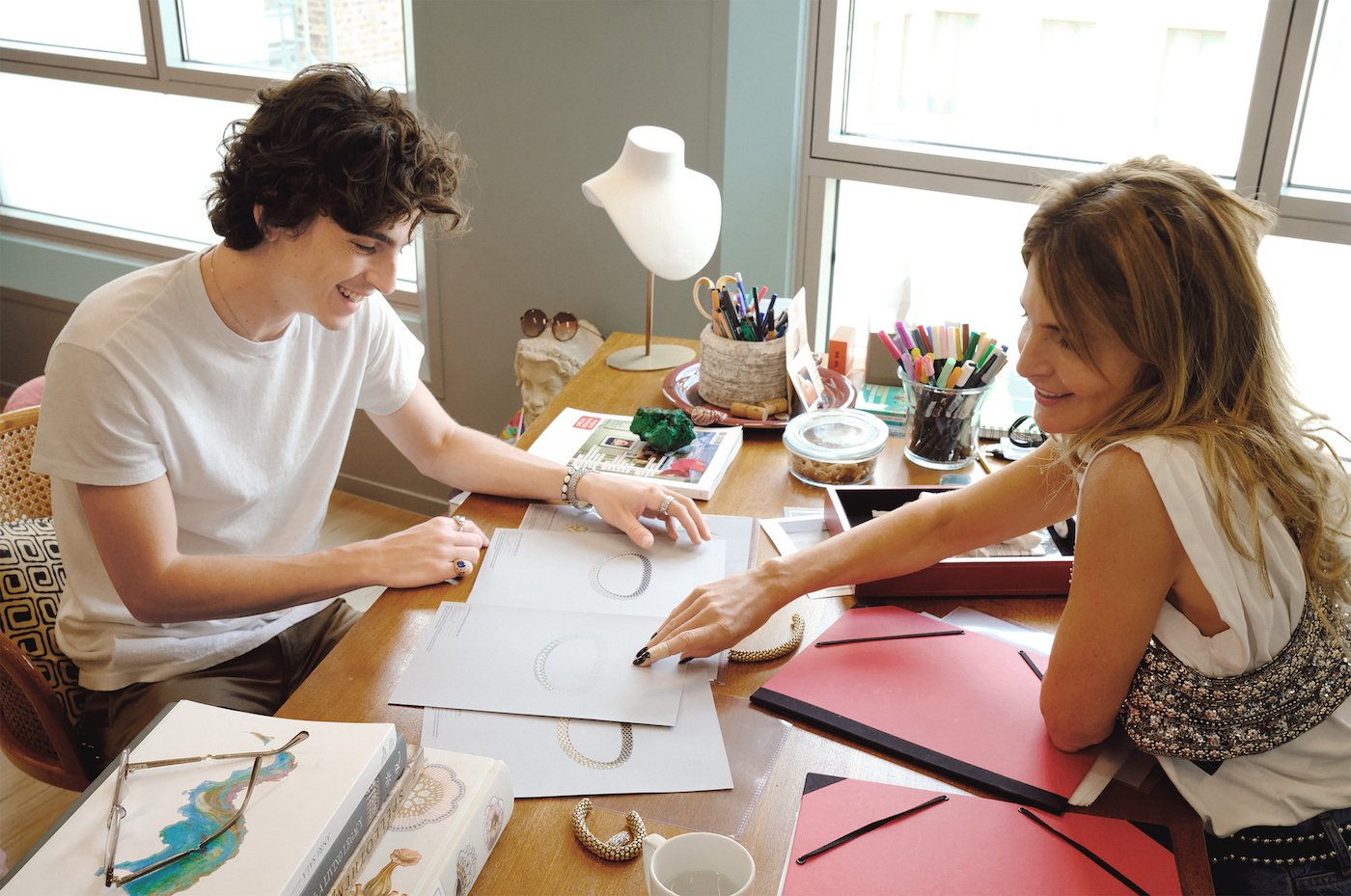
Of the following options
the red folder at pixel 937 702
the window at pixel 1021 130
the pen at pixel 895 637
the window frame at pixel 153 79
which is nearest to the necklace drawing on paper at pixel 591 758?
the red folder at pixel 937 702

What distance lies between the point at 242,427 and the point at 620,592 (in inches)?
23.1

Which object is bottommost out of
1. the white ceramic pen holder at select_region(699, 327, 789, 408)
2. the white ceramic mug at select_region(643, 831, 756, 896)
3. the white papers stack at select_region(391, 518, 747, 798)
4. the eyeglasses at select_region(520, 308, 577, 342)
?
the eyeglasses at select_region(520, 308, 577, 342)

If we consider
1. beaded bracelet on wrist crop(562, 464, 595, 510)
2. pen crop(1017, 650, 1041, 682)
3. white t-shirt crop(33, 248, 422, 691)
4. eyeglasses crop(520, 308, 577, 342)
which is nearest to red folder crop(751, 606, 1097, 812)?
pen crop(1017, 650, 1041, 682)

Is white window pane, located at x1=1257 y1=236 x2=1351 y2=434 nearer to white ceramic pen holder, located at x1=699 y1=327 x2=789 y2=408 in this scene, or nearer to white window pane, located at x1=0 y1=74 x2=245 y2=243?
white ceramic pen holder, located at x1=699 y1=327 x2=789 y2=408

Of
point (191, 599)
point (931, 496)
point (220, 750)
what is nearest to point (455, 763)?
point (220, 750)

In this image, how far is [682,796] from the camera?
102 centimetres

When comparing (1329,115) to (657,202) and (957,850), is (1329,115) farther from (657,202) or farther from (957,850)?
(957,850)

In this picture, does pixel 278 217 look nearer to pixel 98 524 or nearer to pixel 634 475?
pixel 98 524

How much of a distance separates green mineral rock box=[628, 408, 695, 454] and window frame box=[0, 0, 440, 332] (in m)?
1.42

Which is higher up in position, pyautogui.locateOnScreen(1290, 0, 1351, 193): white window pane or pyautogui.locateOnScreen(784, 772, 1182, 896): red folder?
pyautogui.locateOnScreen(1290, 0, 1351, 193): white window pane

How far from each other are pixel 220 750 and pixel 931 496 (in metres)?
0.86

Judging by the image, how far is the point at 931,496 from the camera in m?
1.37

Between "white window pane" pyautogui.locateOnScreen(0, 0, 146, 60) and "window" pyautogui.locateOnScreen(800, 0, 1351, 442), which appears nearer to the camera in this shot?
"window" pyautogui.locateOnScreen(800, 0, 1351, 442)

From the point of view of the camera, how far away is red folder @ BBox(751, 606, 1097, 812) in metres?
1.05
